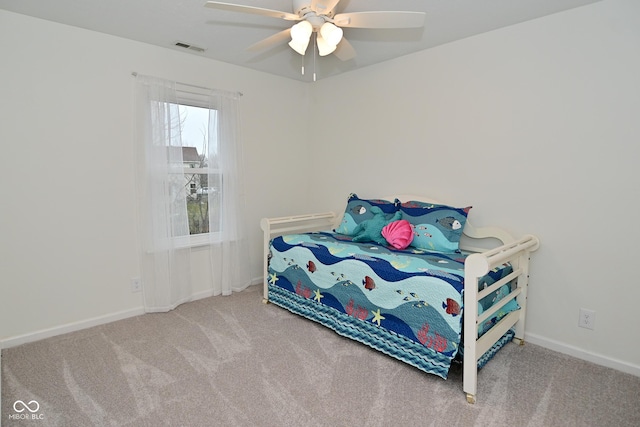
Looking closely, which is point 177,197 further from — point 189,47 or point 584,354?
point 584,354

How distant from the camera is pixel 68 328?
105 inches

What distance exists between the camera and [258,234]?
3.83 meters

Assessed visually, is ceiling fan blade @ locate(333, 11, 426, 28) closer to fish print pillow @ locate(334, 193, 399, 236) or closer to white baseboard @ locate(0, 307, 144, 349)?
fish print pillow @ locate(334, 193, 399, 236)

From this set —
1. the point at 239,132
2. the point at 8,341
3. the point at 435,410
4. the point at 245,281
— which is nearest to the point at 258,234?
the point at 245,281

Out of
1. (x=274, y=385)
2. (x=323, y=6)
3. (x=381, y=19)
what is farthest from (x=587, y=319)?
(x=323, y=6)

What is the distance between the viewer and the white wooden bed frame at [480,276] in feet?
6.10

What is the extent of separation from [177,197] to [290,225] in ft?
3.96

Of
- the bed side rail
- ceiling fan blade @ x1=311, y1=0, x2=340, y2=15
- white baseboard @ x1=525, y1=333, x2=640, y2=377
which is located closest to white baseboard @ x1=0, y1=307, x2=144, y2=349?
the bed side rail

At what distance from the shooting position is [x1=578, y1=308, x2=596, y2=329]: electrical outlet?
2297mm

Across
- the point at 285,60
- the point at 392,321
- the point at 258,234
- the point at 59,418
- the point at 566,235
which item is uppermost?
the point at 285,60

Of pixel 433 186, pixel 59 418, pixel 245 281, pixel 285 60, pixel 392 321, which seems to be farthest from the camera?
pixel 245 281

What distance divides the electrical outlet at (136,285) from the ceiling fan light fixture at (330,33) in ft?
7.95

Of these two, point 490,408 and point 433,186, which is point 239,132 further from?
point 490,408

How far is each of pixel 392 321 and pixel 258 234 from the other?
6.50ft
